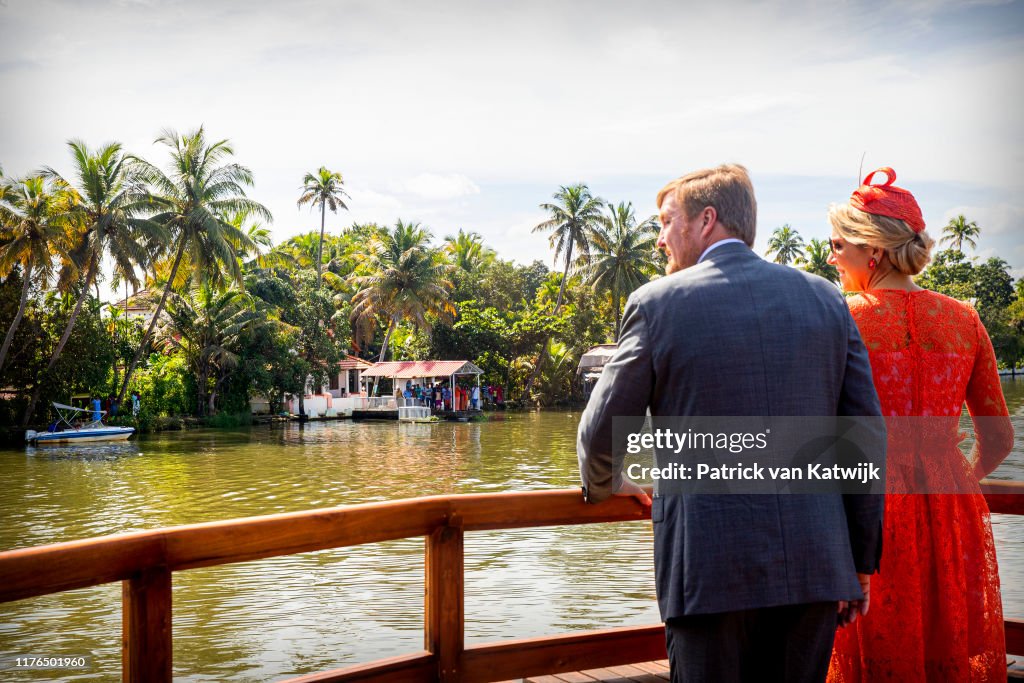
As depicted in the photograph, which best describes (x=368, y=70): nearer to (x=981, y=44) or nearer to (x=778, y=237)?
(x=981, y=44)

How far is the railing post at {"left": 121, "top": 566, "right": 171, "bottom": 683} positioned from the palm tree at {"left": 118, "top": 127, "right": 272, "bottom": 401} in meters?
31.6

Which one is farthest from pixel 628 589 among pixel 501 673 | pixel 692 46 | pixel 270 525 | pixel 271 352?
pixel 271 352

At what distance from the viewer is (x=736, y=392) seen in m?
1.60

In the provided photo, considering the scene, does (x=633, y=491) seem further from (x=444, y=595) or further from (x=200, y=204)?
(x=200, y=204)

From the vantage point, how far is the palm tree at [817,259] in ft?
208

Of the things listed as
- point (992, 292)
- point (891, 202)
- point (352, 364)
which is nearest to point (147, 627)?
point (891, 202)

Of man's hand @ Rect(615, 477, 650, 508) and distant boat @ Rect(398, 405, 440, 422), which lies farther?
distant boat @ Rect(398, 405, 440, 422)

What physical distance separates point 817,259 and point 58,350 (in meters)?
53.5

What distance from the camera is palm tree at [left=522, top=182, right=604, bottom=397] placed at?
47969mm

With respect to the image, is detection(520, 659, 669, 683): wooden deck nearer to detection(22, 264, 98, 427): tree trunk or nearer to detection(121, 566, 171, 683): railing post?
detection(121, 566, 171, 683): railing post

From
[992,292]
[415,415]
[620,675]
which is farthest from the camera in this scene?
[992,292]

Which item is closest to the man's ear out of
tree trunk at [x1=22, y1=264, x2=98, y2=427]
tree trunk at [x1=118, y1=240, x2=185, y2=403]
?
tree trunk at [x1=22, y1=264, x2=98, y2=427]

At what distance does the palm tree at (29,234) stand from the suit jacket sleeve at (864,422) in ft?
93.9

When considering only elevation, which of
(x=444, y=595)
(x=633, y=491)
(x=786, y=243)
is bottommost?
(x=444, y=595)
